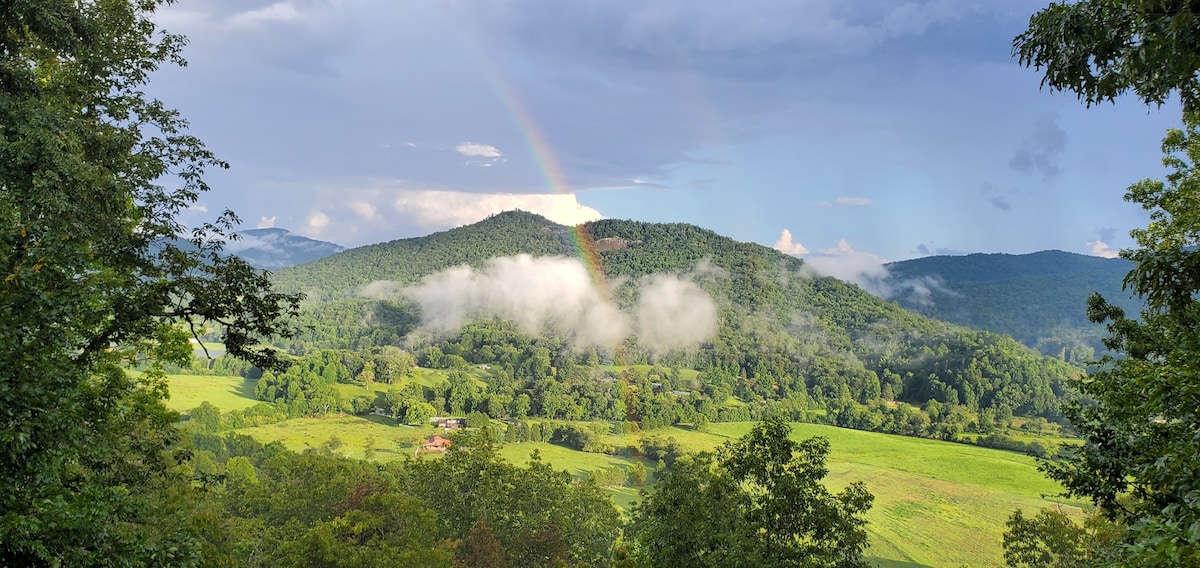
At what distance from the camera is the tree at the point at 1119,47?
4.54 metres

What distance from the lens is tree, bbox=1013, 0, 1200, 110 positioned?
4.54m

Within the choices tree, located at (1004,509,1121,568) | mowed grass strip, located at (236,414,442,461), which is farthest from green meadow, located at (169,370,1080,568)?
tree, located at (1004,509,1121,568)

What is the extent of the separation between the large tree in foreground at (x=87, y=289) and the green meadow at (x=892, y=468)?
2788cm

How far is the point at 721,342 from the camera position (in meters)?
136

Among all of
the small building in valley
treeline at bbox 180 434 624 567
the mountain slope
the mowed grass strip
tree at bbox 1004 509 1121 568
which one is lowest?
the mowed grass strip

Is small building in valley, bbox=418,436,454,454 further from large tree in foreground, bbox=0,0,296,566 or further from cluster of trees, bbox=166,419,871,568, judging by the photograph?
large tree in foreground, bbox=0,0,296,566

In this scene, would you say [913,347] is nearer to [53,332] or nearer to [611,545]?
[611,545]

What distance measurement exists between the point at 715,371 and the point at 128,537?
120 meters

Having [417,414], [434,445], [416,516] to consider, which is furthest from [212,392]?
[416,516]

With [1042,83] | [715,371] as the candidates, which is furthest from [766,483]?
[715,371]

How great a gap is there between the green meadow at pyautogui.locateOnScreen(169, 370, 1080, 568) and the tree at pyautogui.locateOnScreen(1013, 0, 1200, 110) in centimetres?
3102

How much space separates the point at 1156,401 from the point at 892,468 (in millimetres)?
69042

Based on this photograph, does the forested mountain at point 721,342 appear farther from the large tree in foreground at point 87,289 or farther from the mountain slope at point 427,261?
the large tree in foreground at point 87,289

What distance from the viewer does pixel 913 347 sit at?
12800 centimetres
